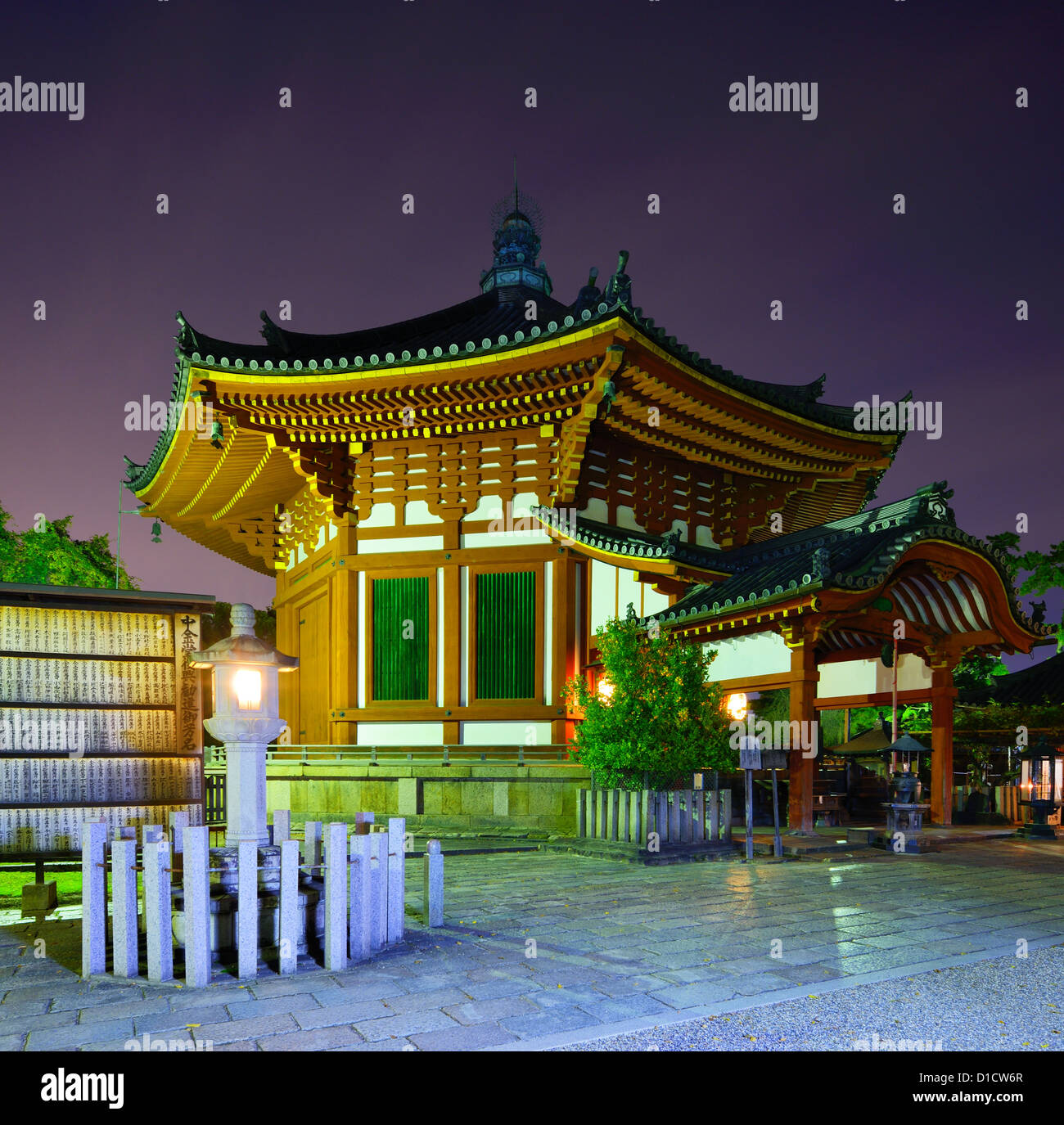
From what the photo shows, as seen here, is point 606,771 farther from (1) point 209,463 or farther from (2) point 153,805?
(1) point 209,463

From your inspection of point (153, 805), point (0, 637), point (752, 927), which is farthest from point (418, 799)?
point (752, 927)

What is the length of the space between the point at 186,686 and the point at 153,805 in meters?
1.30

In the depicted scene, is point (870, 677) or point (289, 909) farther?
point (870, 677)

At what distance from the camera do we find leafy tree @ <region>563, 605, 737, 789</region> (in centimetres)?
1184

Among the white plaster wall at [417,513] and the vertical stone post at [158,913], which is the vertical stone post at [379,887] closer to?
the vertical stone post at [158,913]

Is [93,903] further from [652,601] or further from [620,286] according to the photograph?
[652,601]

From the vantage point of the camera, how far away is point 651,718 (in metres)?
11.9

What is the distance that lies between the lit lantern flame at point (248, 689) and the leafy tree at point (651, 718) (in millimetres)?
6048

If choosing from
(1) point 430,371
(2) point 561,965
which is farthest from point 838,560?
(2) point 561,965

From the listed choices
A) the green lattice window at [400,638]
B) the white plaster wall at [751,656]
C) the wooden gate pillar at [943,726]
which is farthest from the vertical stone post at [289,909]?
the wooden gate pillar at [943,726]

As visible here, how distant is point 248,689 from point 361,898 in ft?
6.27

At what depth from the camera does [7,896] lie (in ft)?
32.1

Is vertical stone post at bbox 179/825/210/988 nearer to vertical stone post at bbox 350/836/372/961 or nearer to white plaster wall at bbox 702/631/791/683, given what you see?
vertical stone post at bbox 350/836/372/961

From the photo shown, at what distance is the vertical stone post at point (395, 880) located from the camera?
21.8ft
